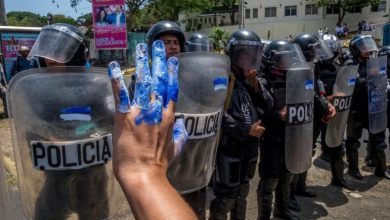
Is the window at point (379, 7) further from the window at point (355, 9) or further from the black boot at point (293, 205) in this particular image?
the black boot at point (293, 205)

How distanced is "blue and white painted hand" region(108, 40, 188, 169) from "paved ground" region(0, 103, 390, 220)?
10.9 ft

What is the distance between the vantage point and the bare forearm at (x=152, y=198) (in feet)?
2.60

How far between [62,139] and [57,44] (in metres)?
0.76

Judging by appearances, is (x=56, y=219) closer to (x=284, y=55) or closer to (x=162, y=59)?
(x=162, y=59)

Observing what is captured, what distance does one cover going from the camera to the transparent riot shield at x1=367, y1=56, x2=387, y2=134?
4.88 metres

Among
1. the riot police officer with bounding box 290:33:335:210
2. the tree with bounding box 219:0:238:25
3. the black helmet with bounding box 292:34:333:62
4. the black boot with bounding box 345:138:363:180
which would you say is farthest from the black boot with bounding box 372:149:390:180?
the tree with bounding box 219:0:238:25

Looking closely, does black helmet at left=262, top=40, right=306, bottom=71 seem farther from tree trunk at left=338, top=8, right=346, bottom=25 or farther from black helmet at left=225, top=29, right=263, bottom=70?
tree trunk at left=338, top=8, right=346, bottom=25

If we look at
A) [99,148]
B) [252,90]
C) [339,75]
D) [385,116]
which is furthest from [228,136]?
[385,116]

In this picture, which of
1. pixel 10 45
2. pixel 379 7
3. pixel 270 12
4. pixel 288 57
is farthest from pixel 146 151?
pixel 270 12

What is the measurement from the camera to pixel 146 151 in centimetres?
85

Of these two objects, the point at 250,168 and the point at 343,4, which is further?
the point at 343,4

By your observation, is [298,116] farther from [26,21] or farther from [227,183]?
[26,21]

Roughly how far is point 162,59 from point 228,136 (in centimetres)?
222

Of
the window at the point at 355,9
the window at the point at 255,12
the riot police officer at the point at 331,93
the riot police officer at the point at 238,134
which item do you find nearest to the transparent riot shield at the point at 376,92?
the riot police officer at the point at 331,93
